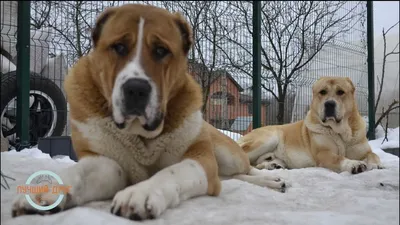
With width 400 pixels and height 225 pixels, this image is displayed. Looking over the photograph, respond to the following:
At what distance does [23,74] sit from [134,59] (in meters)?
0.23

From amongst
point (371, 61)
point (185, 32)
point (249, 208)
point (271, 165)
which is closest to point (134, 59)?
point (185, 32)

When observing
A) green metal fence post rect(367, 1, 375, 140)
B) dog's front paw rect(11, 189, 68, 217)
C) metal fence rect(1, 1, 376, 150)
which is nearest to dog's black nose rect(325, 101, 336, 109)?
metal fence rect(1, 1, 376, 150)

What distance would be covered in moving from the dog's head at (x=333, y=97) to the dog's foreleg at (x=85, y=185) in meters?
0.58

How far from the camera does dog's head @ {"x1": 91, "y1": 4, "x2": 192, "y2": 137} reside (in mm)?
718

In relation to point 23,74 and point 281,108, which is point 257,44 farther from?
point 23,74

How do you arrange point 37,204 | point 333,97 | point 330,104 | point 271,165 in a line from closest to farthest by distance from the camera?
point 37,204, point 333,97, point 330,104, point 271,165

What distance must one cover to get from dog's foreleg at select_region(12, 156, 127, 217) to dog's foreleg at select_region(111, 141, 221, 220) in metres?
0.08

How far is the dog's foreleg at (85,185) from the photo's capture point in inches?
23.5

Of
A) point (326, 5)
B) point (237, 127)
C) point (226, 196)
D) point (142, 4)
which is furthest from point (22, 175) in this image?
point (237, 127)

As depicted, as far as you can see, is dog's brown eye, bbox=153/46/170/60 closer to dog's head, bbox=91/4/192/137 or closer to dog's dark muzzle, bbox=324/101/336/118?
dog's head, bbox=91/4/192/137

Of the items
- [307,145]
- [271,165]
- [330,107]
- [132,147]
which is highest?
[330,107]

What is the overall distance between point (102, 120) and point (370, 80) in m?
0.63

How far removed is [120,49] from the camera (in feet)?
2.41

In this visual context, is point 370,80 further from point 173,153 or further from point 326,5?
point 173,153
